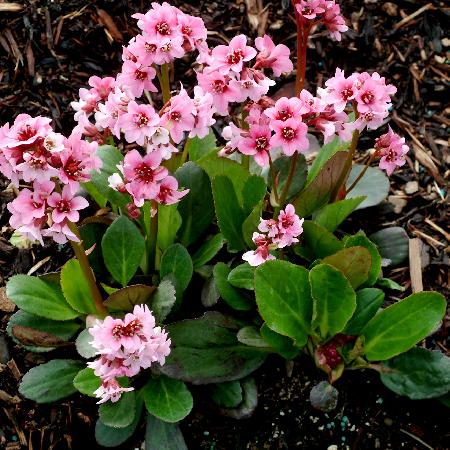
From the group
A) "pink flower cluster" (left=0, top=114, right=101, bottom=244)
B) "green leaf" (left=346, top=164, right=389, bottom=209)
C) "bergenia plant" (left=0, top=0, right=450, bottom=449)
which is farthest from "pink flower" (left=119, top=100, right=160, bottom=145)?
"green leaf" (left=346, top=164, right=389, bottom=209)

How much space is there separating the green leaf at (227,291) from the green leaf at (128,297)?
0.25 m

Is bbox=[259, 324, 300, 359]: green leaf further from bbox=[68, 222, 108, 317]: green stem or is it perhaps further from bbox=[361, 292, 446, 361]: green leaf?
bbox=[68, 222, 108, 317]: green stem

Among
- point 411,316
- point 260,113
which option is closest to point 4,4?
point 260,113

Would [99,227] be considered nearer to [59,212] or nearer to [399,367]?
[59,212]

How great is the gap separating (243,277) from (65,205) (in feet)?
2.65

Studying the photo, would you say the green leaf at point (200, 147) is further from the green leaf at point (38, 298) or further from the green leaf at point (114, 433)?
the green leaf at point (114, 433)

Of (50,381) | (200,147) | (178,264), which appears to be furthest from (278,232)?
(50,381)

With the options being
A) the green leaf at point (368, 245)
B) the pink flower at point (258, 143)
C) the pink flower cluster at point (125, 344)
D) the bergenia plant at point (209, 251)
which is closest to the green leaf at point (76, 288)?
the bergenia plant at point (209, 251)

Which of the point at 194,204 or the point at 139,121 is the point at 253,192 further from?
the point at 139,121

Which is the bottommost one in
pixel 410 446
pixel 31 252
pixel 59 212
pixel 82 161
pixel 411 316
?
pixel 410 446

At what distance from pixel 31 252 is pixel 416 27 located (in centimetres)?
233

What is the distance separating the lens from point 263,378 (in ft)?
9.05

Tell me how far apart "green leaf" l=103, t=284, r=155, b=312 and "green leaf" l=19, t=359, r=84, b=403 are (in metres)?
0.30

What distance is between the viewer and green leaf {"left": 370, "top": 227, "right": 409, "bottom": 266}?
2.95 m
